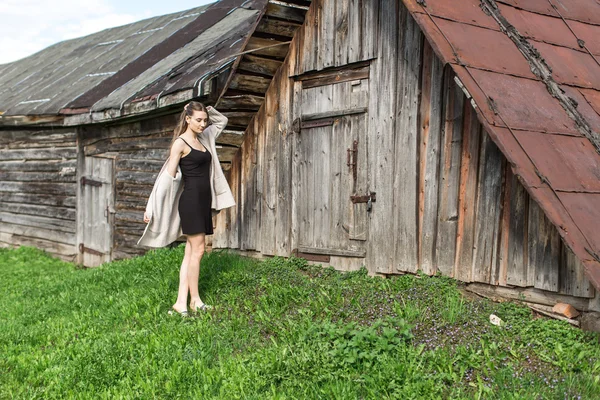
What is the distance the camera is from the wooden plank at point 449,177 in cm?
580

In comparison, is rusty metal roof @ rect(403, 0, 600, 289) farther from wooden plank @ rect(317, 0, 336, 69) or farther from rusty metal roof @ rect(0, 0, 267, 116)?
rusty metal roof @ rect(0, 0, 267, 116)

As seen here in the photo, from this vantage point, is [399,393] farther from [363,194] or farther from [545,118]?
[363,194]

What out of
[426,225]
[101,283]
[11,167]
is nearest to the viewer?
[426,225]

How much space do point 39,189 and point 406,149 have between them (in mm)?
9257


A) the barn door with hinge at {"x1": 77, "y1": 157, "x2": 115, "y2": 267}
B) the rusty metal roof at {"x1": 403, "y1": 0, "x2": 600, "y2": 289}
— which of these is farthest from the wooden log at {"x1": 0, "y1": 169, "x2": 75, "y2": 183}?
the rusty metal roof at {"x1": 403, "y1": 0, "x2": 600, "y2": 289}

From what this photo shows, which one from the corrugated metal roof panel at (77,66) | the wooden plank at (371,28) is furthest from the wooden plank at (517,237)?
the corrugated metal roof panel at (77,66)

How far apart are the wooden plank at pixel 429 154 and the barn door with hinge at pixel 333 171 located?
0.72m

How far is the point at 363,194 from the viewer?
6.82 meters

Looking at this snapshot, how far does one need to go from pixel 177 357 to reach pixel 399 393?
6.16ft

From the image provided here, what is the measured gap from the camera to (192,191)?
20.3ft

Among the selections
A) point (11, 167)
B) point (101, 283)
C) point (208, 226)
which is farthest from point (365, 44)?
point (11, 167)

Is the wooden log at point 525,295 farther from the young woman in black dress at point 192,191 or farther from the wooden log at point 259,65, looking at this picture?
the wooden log at point 259,65

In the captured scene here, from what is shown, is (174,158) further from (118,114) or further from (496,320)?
(118,114)

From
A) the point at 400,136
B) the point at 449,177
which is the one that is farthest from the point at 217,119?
the point at 449,177
